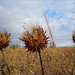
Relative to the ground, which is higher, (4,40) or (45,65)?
(4,40)

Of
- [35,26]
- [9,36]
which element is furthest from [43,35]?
[9,36]

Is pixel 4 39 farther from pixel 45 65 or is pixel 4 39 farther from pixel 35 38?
pixel 45 65

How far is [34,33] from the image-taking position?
6.04ft

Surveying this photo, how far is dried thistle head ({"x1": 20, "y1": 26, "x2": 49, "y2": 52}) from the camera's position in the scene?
5.98 feet

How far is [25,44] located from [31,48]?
160 millimetres

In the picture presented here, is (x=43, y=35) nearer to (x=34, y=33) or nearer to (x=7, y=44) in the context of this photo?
(x=34, y=33)

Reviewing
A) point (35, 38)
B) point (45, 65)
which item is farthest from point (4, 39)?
point (45, 65)

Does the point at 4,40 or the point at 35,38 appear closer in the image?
the point at 35,38

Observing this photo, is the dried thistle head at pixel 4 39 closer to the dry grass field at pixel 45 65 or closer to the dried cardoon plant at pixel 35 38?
the dry grass field at pixel 45 65

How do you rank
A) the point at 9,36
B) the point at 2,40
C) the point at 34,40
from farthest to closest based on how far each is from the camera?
the point at 9,36 → the point at 2,40 → the point at 34,40

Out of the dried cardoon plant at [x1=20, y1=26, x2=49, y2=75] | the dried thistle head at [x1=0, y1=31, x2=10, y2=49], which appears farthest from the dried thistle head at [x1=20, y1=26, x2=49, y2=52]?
the dried thistle head at [x1=0, y1=31, x2=10, y2=49]

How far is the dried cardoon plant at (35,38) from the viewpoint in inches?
71.8

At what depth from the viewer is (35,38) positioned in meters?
1.82

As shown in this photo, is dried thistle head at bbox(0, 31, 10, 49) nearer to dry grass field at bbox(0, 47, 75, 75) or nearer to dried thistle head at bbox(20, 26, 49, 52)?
dry grass field at bbox(0, 47, 75, 75)
